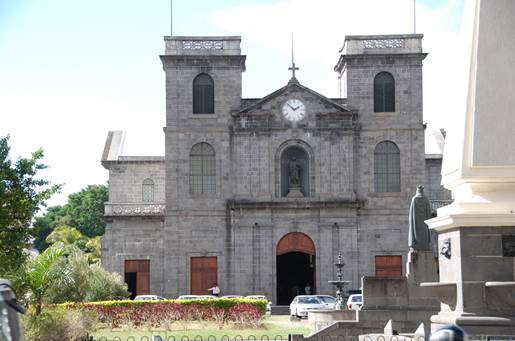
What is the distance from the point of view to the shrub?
75.8 feet

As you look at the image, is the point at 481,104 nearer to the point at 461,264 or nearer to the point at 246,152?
the point at 461,264

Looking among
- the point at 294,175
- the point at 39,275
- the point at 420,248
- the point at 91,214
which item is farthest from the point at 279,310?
the point at 91,214

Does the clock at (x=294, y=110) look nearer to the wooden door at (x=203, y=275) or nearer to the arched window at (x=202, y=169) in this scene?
the arched window at (x=202, y=169)

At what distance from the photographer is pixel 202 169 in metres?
49.5

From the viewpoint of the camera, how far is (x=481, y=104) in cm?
1424

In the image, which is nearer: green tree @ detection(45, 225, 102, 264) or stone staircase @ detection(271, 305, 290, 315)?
stone staircase @ detection(271, 305, 290, 315)

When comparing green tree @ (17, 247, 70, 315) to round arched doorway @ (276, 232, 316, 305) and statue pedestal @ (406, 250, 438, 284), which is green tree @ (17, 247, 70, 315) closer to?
statue pedestal @ (406, 250, 438, 284)

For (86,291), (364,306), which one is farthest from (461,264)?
(86,291)

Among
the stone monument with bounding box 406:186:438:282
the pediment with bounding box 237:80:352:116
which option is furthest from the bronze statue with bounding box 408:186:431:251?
the pediment with bounding box 237:80:352:116

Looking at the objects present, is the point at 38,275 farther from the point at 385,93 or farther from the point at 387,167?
the point at 385,93

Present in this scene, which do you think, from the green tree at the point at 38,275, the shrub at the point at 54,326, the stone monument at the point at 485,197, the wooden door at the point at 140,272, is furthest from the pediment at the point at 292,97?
the stone monument at the point at 485,197

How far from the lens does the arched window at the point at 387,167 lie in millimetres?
49250

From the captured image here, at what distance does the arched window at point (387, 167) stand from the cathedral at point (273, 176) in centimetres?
6

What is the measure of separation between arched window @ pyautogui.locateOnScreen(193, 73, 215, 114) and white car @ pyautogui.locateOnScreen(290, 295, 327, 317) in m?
13.3
